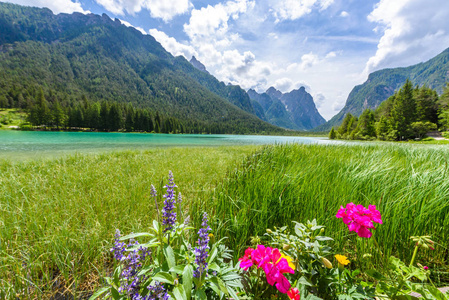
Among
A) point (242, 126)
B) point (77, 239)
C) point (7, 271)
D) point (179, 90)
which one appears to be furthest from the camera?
point (179, 90)

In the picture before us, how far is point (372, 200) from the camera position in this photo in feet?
7.39

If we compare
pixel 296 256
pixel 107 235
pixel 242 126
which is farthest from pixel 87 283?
pixel 242 126

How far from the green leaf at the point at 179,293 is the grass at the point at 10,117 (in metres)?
84.1

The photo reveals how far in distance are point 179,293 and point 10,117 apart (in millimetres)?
96295

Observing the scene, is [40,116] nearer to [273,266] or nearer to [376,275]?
[273,266]

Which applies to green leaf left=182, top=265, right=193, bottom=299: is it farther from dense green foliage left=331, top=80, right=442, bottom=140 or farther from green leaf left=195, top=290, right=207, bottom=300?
dense green foliage left=331, top=80, right=442, bottom=140

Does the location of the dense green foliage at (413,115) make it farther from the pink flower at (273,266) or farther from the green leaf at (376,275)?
the pink flower at (273,266)

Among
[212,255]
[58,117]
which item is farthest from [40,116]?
[212,255]

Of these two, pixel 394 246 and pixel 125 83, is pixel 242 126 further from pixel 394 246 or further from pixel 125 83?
pixel 394 246

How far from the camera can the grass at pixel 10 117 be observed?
53.2 meters

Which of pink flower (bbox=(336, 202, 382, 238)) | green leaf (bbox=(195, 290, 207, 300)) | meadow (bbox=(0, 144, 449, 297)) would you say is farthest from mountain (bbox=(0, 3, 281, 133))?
pink flower (bbox=(336, 202, 382, 238))

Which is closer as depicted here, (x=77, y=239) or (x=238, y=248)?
(x=238, y=248)

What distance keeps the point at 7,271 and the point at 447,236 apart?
4.62m

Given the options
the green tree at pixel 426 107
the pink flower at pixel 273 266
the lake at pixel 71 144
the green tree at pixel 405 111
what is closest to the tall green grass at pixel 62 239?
the pink flower at pixel 273 266
